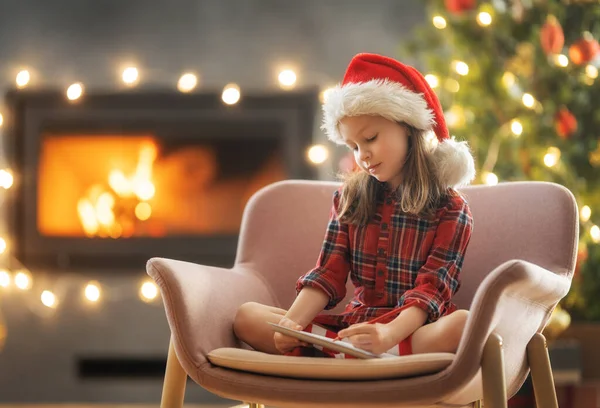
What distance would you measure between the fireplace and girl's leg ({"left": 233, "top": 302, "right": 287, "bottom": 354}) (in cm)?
156

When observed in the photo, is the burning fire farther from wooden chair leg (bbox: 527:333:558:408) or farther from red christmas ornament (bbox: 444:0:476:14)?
wooden chair leg (bbox: 527:333:558:408)

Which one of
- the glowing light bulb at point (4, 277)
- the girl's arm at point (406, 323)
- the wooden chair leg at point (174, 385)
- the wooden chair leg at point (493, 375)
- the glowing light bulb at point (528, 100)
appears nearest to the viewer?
the wooden chair leg at point (493, 375)

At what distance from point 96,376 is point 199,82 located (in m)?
1.16

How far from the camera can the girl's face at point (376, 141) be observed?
1591mm

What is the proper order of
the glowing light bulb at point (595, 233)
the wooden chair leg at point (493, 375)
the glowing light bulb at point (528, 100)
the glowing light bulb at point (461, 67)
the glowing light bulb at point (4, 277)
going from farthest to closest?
the glowing light bulb at point (4, 277)
the glowing light bulb at point (461, 67)
the glowing light bulb at point (528, 100)
the glowing light bulb at point (595, 233)
the wooden chair leg at point (493, 375)

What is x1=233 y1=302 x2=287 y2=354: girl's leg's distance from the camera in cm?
154

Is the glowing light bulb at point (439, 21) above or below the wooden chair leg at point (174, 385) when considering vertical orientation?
above

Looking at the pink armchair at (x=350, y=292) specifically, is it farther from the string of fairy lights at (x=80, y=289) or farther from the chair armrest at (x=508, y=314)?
the string of fairy lights at (x=80, y=289)

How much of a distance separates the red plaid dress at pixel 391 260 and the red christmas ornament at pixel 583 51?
4.23 feet

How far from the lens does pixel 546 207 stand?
5.53ft

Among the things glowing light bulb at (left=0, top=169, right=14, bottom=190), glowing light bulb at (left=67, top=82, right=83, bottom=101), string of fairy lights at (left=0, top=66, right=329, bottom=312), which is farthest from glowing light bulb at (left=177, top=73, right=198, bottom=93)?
glowing light bulb at (left=0, top=169, right=14, bottom=190)

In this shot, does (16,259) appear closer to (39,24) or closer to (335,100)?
(39,24)

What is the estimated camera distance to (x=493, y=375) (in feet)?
4.29

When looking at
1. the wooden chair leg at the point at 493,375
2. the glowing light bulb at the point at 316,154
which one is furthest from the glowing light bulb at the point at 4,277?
the wooden chair leg at the point at 493,375
